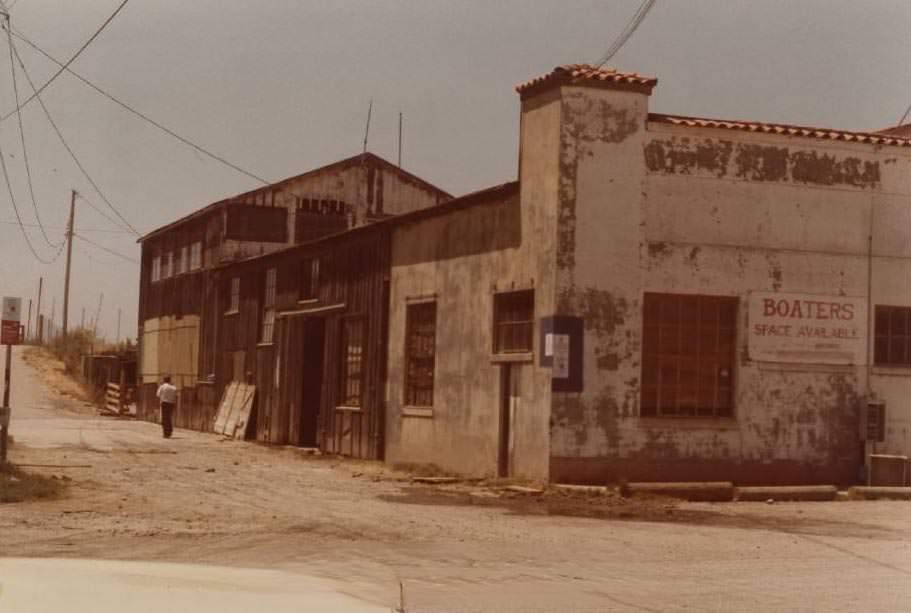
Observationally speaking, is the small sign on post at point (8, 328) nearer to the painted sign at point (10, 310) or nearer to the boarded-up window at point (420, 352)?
the painted sign at point (10, 310)

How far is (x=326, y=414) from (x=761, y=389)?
38.8 feet

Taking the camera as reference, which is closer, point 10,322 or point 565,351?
point 565,351

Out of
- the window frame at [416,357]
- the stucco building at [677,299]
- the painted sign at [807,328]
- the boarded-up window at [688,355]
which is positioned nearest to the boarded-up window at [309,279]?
the window frame at [416,357]

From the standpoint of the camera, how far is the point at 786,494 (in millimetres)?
19562

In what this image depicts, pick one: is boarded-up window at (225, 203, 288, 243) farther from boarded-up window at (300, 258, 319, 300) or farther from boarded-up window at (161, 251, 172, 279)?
boarded-up window at (300, 258, 319, 300)

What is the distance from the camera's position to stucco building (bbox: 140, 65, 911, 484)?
65.6 feet

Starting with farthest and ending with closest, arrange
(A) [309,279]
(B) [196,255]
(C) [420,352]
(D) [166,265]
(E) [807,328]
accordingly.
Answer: (D) [166,265] < (B) [196,255] < (A) [309,279] < (C) [420,352] < (E) [807,328]

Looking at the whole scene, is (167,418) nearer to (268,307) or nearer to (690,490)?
(268,307)

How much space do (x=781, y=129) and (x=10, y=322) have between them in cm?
1326

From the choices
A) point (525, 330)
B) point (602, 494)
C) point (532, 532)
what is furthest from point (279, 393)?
point (532, 532)

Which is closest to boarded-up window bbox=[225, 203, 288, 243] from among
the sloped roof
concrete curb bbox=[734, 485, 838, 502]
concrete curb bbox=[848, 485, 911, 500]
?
the sloped roof

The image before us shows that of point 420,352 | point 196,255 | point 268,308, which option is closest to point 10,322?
point 420,352

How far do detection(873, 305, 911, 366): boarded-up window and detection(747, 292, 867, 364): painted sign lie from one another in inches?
15.7

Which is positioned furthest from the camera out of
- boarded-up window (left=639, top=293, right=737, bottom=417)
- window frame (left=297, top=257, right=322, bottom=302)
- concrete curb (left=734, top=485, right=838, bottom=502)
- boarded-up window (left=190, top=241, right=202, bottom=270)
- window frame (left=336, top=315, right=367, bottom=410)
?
boarded-up window (left=190, top=241, right=202, bottom=270)
